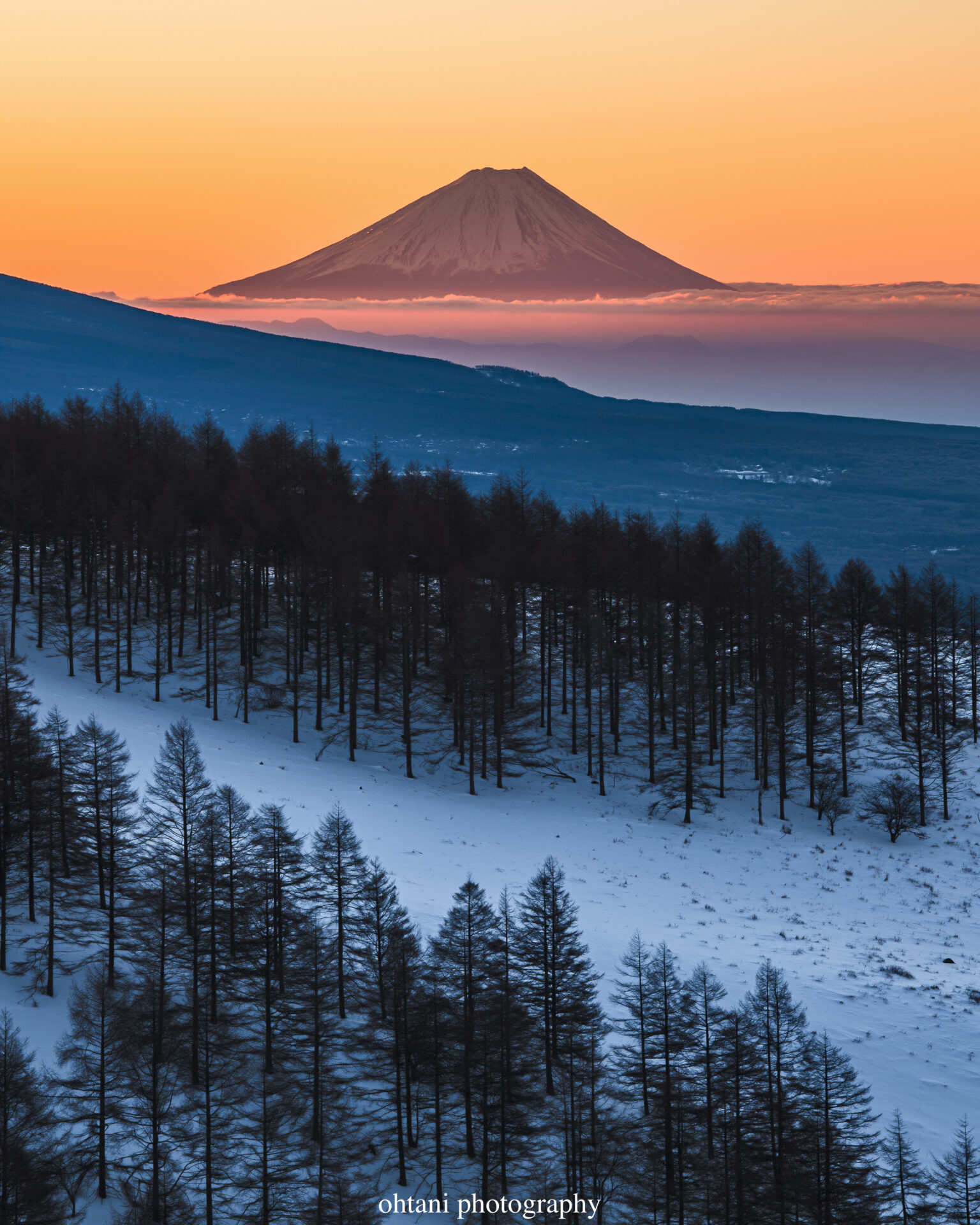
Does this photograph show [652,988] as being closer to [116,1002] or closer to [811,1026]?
[811,1026]

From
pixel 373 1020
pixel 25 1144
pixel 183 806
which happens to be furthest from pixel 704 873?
pixel 25 1144

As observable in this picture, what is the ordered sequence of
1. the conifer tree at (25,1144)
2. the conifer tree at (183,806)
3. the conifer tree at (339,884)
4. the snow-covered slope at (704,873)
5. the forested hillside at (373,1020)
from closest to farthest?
1. the conifer tree at (25,1144)
2. the forested hillside at (373,1020)
3. the snow-covered slope at (704,873)
4. the conifer tree at (339,884)
5. the conifer tree at (183,806)

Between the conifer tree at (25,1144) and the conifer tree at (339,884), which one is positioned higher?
the conifer tree at (339,884)

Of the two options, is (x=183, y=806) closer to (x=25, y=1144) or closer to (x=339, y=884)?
(x=339, y=884)

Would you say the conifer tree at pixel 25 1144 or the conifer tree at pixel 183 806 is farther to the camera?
the conifer tree at pixel 183 806

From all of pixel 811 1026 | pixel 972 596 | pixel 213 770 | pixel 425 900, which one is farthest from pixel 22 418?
pixel 972 596

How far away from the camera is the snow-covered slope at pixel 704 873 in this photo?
33.8 metres

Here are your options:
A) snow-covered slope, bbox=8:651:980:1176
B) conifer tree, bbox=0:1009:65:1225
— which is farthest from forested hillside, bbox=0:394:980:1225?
snow-covered slope, bbox=8:651:980:1176

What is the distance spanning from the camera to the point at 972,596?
82938 mm

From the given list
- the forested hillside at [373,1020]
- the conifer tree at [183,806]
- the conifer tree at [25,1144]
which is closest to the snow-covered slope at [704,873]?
the forested hillside at [373,1020]

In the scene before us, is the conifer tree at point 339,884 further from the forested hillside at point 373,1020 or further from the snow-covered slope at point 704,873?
the snow-covered slope at point 704,873

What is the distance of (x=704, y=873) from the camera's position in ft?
163

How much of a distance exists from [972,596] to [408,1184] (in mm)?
69951

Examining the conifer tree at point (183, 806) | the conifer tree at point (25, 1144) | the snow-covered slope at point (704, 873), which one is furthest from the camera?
the conifer tree at point (183, 806)
